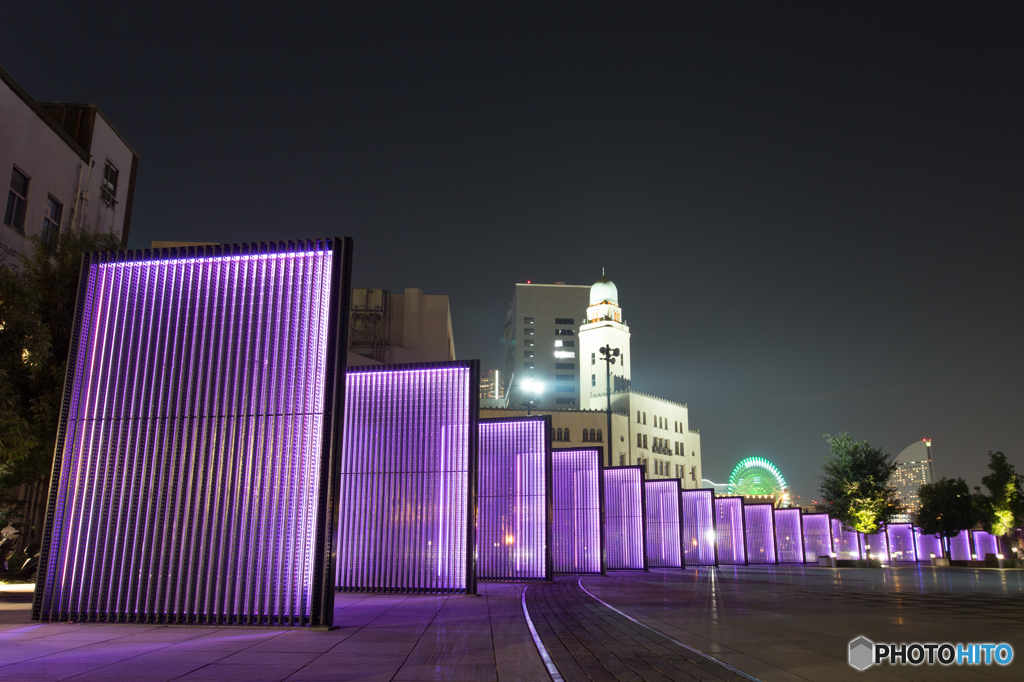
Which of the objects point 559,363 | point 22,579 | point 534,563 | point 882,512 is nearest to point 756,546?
point 882,512

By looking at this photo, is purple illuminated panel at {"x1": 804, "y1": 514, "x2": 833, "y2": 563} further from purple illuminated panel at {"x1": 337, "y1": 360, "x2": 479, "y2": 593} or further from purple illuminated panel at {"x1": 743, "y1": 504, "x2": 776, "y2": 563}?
purple illuminated panel at {"x1": 337, "y1": 360, "x2": 479, "y2": 593}

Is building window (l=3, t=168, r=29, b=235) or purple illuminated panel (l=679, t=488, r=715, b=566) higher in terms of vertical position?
building window (l=3, t=168, r=29, b=235)

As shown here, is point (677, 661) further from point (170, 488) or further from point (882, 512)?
point (882, 512)

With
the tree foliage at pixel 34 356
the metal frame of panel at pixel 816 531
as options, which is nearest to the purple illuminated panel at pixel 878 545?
the metal frame of panel at pixel 816 531

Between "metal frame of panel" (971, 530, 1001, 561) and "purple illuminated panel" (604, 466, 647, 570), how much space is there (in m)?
30.6

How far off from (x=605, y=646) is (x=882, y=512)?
46.3 meters

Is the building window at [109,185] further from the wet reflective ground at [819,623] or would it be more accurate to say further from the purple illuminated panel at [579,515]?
the wet reflective ground at [819,623]

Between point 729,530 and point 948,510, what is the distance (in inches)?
600

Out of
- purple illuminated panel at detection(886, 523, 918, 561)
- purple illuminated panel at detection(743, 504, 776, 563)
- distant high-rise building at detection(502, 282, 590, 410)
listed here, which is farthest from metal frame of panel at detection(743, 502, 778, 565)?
distant high-rise building at detection(502, 282, 590, 410)

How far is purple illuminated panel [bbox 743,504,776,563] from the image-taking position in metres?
49.7

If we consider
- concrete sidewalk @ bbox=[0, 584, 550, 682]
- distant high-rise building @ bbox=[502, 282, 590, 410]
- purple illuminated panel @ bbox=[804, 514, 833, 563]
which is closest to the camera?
concrete sidewalk @ bbox=[0, 584, 550, 682]

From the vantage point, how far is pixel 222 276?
1213 centimetres

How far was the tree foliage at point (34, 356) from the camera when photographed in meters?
13.9

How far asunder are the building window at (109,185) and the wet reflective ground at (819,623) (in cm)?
2337
